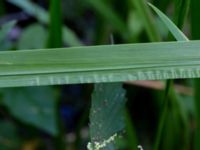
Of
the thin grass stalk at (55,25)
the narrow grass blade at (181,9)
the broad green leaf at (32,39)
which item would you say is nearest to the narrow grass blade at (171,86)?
the narrow grass blade at (181,9)

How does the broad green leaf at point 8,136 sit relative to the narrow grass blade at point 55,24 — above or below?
below

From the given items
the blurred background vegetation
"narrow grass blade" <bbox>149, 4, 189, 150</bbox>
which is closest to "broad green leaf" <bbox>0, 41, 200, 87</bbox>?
"narrow grass blade" <bbox>149, 4, 189, 150</bbox>

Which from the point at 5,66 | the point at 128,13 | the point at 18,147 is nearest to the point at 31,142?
the point at 18,147

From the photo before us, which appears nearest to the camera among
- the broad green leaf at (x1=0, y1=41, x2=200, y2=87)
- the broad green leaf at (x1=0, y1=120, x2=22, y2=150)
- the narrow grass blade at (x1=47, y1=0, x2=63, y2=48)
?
the broad green leaf at (x1=0, y1=41, x2=200, y2=87)

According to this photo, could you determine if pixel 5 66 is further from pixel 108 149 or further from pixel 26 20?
pixel 26 20

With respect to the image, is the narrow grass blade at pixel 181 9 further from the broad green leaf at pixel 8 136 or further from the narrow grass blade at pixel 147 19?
the broad green leaf at pixel 8 136

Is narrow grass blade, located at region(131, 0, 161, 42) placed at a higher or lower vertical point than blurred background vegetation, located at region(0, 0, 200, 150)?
higher

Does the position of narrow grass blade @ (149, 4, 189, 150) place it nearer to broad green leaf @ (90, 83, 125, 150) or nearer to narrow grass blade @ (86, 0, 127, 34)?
broad green leaf @ (90, 83, 125, 150)
